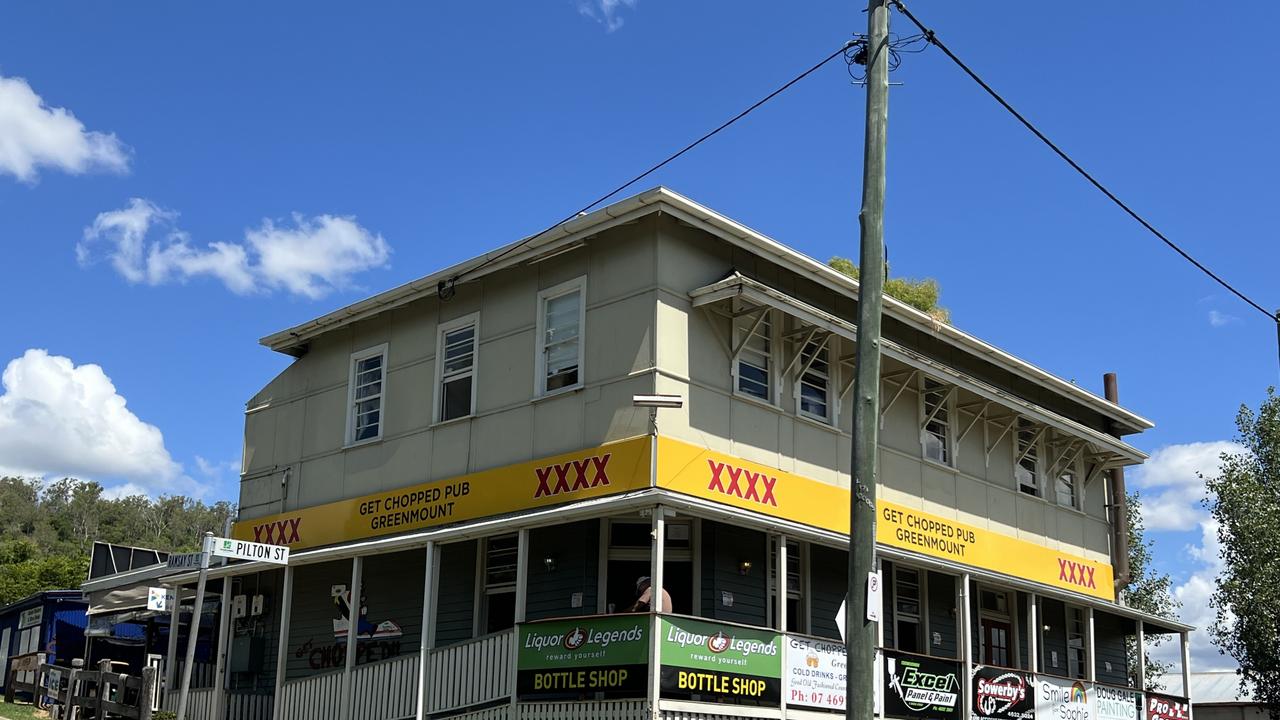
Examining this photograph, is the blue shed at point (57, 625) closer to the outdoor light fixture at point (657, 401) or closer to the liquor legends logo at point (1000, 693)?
the outdoor light fixture at point (657, 401)

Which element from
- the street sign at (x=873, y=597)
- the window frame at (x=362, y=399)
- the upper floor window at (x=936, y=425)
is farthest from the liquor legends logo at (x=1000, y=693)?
the window frame at (x=362, y=399)

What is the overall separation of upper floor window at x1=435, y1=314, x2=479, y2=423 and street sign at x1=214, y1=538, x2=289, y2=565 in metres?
3.06

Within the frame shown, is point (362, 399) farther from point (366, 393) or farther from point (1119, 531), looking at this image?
point (1119, 531)

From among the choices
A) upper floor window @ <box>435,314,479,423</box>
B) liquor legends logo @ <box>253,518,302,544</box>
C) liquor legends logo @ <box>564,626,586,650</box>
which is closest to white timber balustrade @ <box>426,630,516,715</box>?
liquor legends logo @ <box>564,626,586,650</box>

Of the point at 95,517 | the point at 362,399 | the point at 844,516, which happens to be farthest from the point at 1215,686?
the point at 95,517

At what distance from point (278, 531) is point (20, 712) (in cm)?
577

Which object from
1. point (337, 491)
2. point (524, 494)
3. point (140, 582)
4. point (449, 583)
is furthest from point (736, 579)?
point (140, 582)

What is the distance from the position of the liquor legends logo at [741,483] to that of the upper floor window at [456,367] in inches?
170

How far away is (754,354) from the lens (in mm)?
18031

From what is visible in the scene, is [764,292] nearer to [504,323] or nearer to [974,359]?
[504,323]

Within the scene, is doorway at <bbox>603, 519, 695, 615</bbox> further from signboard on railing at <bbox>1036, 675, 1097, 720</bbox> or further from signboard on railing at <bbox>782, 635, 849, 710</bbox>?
signboard on railing at <bbox>1036, 675, 1097, 720</bbox>

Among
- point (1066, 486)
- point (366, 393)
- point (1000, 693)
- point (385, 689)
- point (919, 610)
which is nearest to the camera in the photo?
point (385, 689)

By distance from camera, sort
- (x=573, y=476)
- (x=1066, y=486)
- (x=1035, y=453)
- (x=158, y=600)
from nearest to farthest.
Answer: (x=573, y=476), (x=158, y=600), (x=1035, y=453), (x=1066, y=486)

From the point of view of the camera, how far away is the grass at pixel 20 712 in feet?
69.1
